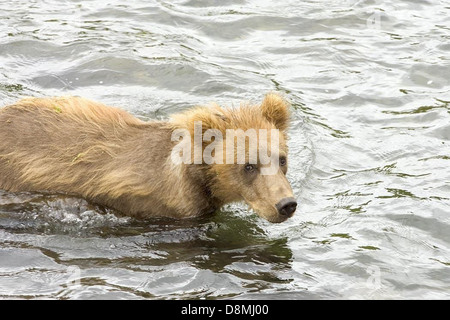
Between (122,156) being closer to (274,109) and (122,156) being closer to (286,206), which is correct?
(274,109)

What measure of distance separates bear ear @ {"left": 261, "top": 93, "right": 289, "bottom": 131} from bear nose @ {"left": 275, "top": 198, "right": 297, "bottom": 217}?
1.06 metres

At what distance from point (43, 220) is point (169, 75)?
402cm

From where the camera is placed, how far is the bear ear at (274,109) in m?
7.82

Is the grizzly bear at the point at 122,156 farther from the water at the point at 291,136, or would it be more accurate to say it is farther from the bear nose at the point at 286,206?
the bear nose at the point at 286,206

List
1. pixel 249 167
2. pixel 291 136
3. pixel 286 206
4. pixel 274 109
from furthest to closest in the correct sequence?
pixel 291 136
pixel 274 109
pixel 249 167
pixel 286 206

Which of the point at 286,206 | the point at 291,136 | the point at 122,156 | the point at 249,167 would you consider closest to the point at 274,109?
the point at 249,167

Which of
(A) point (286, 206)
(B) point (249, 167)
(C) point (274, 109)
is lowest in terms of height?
(A) point (286, 206)

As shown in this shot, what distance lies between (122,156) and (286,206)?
6.28 ft

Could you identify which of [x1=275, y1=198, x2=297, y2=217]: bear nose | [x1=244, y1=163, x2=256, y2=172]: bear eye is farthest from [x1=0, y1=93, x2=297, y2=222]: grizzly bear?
[x1=275, y1=198, x2=297, y2=217]: bear nose

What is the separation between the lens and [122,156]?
804 centimetres

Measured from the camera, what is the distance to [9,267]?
291 inches

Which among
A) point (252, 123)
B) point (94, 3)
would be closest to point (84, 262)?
point (252, 123)

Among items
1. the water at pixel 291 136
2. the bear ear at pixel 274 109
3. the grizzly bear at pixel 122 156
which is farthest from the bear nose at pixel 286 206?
the bear ear at pixel 274 109

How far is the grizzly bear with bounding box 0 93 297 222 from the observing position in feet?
25.2
